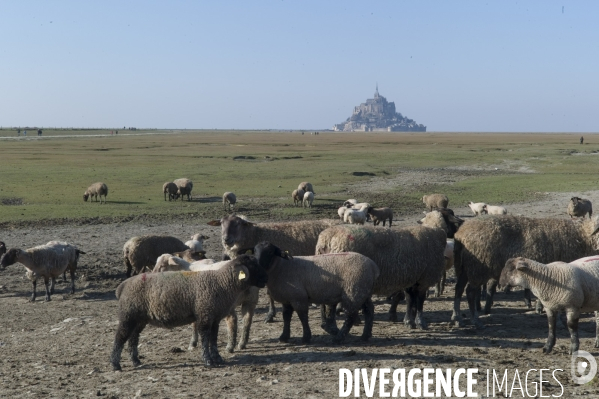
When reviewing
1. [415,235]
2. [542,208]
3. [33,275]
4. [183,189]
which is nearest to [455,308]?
[415,235]

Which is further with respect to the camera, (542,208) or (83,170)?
(83,170)

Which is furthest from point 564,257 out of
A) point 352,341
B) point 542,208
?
point 542,208

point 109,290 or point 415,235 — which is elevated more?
point 415,235

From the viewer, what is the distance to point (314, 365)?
9.27 metres

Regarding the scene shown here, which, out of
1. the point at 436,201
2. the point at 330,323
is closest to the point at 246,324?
the point at 330,323

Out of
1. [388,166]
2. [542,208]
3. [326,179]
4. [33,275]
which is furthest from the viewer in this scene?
[388,166]

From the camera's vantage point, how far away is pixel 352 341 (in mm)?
10562

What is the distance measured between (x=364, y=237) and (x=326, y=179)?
103ft

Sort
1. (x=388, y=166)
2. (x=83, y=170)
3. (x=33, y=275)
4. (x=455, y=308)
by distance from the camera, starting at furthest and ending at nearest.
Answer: (x=388, y=166)
(x=83, y=170)
(x=33, y=275)
(x=455, y=308)

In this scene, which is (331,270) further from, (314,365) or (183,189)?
(183,189)

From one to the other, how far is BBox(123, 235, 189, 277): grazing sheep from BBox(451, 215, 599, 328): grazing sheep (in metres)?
7.87

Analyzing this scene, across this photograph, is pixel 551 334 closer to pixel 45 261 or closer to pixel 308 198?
pixel 45 261

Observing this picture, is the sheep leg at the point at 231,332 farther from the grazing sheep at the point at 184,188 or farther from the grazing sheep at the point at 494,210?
the grazing sheep at the point at 184,188

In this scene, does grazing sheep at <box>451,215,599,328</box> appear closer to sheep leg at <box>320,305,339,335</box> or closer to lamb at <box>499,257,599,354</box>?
lamb at <box>499,257,599,354</box>
